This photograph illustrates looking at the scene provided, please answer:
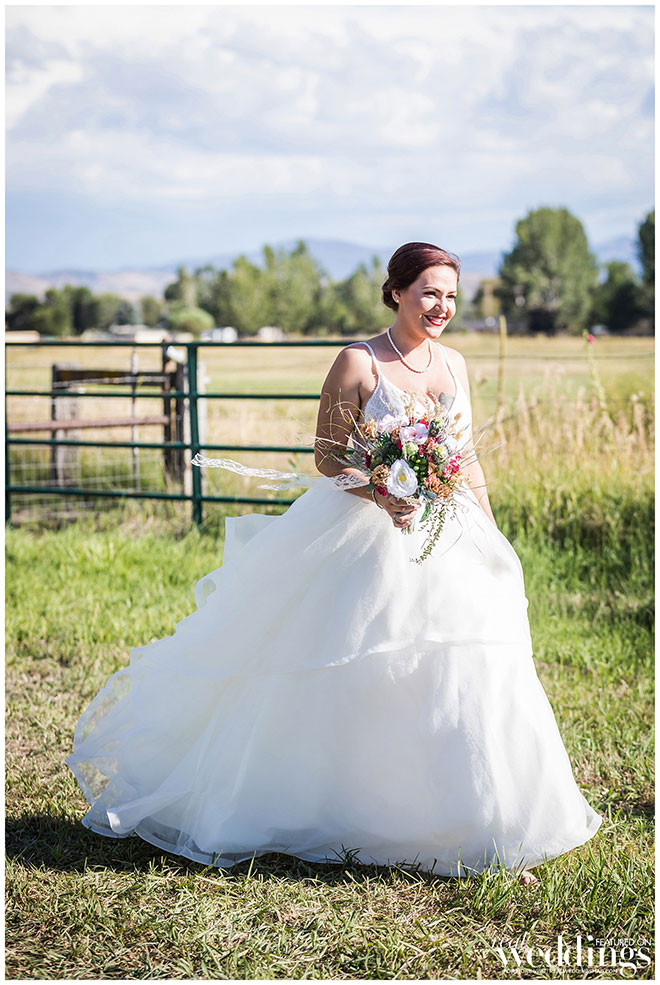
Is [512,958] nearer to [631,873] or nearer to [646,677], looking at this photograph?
[631,873]

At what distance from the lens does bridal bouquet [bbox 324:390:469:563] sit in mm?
2721

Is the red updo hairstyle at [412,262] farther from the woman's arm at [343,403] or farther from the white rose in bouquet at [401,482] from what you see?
the white rose in bouquet at [401,482]

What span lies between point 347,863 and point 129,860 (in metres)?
0.71

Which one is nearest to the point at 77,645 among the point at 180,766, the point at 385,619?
the point at 180,766

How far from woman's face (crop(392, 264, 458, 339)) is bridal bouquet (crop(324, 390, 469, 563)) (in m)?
0.32

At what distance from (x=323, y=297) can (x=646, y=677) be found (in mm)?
102293

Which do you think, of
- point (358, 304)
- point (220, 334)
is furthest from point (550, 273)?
point (220, 334)

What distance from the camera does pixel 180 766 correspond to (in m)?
3.18

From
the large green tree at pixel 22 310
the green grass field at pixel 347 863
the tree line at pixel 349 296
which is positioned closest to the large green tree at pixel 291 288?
the tree line at pixel 349 296

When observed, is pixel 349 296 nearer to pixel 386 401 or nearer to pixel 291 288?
pixel 291 288

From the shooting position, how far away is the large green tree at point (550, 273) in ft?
322

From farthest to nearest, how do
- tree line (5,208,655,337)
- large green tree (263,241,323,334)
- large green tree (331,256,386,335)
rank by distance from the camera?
large green tree (263,241,323,334) < large green tree (331,256,386,335) < tree line (5,208,655,337)

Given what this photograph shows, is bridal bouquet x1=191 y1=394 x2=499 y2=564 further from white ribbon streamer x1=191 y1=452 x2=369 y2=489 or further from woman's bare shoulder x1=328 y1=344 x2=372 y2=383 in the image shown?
woman's bare shoulder x1=328 y1=344 x2=372 y2=383

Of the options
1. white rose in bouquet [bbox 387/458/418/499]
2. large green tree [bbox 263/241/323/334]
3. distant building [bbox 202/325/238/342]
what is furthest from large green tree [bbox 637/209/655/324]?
white rose in bouquet [bbox 387/458/418/499]
